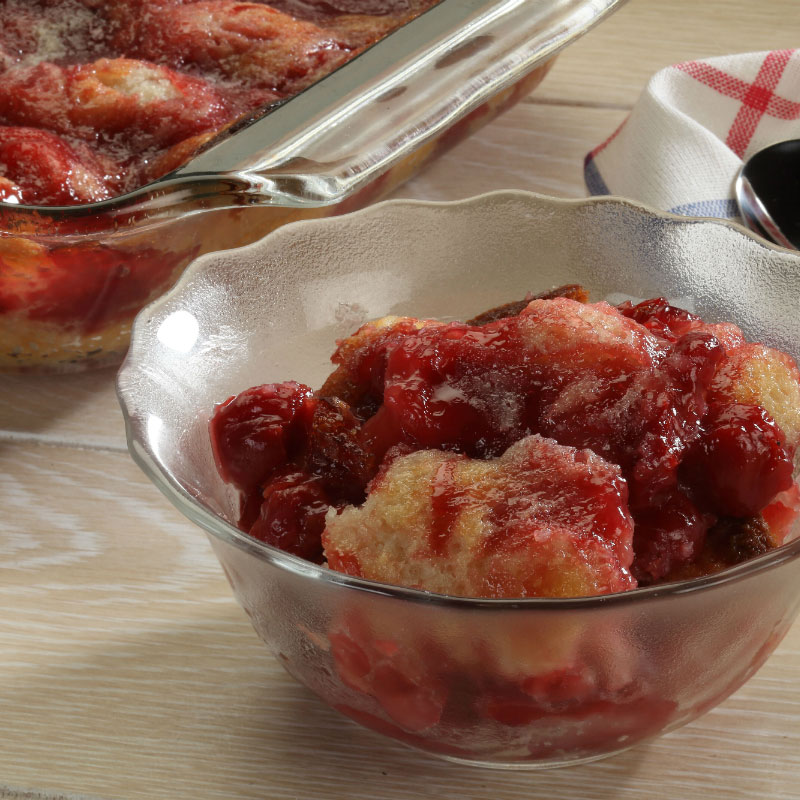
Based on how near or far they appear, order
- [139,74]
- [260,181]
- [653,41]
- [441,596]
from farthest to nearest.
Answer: [653,41] < [139,74] < [260,181] < [441,596]

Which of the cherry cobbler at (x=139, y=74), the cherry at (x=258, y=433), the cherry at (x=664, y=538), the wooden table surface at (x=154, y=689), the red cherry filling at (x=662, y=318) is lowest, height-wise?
the wooden table surface at (x=154, y=689)

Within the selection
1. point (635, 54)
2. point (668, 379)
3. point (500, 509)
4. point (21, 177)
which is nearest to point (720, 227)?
point (668, 379)

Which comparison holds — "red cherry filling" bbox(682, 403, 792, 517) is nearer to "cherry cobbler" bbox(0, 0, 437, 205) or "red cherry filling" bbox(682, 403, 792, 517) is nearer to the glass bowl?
the glass bowl

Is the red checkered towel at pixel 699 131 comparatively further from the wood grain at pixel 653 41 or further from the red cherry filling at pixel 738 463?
the red cherry filling at pixel 738 463

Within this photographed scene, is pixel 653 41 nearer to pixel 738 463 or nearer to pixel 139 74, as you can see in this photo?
pixel 139 74

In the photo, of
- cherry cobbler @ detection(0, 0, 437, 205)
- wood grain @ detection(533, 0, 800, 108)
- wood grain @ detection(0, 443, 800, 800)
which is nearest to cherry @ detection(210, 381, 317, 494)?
wood grain @ detection(0, 443, 800, 800)

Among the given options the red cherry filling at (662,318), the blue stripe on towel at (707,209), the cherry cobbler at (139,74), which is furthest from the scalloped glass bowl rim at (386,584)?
the blue stripe on towel at (707,209)

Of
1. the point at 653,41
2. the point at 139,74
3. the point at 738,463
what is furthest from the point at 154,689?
the point at 653,41
